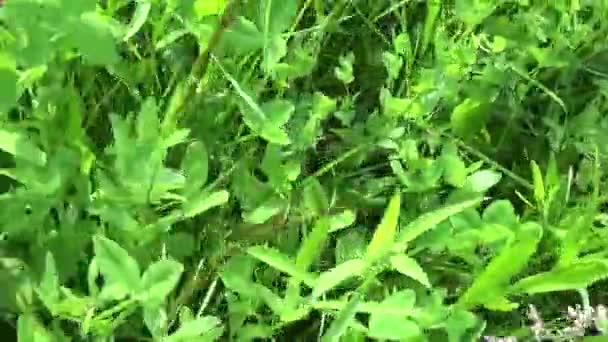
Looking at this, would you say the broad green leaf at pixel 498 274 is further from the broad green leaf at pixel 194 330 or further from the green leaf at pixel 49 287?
the green leaf at pixel 49 287

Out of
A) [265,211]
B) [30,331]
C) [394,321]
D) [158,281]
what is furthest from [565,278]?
[30,331]

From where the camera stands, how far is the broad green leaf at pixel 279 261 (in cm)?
92

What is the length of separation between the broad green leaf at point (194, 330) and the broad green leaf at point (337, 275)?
0.33 ft

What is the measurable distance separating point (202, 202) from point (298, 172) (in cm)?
13

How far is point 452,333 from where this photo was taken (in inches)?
38.1

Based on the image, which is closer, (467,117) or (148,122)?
(148,122)

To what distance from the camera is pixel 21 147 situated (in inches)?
33.9

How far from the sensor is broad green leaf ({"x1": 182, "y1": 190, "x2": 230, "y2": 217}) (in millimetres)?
903

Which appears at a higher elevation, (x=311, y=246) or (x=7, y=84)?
(x=7, y=84)

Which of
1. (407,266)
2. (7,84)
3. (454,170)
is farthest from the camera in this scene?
(454,170)

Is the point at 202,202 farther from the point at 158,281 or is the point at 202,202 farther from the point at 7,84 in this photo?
the point at 7,84

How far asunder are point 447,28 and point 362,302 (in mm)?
391

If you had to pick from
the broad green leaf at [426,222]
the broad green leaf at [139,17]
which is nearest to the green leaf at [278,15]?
the broad green leaf at [139,17]

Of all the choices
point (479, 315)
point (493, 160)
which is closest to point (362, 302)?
point (479, 315)
